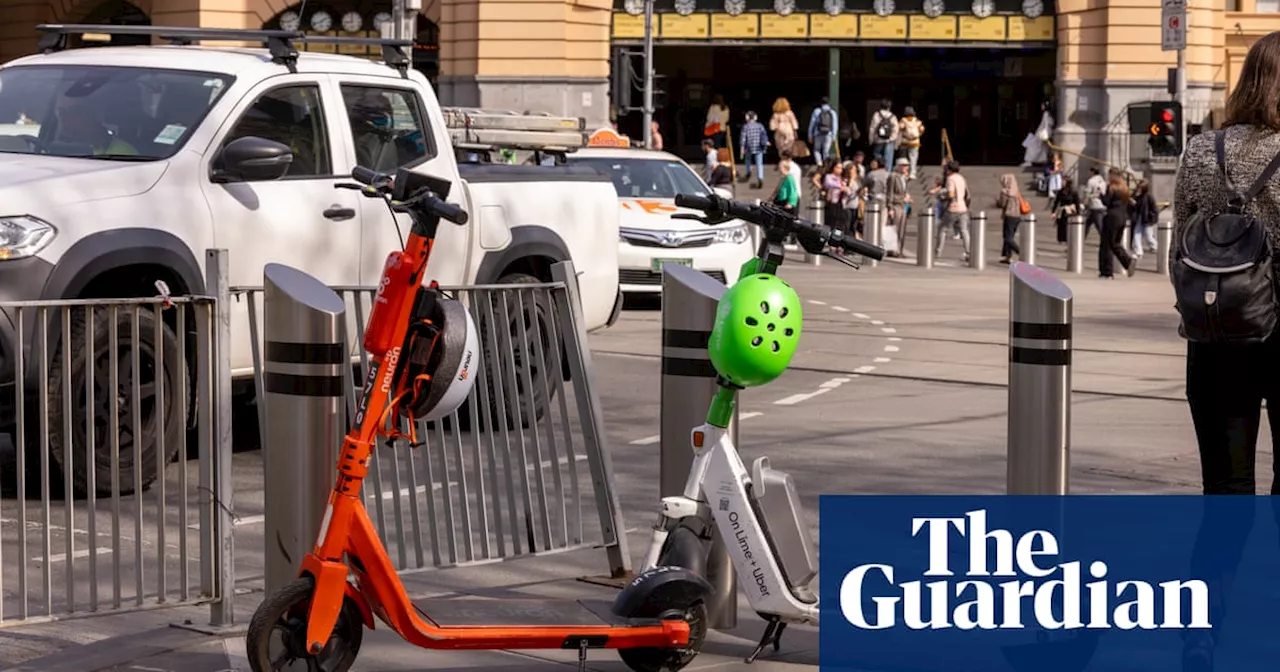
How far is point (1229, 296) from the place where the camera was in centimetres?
586

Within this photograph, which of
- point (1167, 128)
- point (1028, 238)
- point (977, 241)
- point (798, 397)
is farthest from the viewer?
point (1028, 238)

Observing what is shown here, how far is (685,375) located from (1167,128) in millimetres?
23283

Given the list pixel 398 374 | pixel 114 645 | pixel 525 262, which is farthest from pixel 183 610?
pixel 525 262

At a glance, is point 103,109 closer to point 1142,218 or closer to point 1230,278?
point 1230,278

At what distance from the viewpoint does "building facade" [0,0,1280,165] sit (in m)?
48.3

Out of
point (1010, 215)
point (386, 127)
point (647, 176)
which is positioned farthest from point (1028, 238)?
point (386, 127)

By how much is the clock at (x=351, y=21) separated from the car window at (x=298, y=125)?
137 ft

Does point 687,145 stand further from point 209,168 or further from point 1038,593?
point 1038,593

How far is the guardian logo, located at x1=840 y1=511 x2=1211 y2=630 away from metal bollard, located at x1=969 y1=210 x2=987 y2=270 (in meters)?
26.2

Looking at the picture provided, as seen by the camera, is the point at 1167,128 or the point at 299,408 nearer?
the point at 299,408

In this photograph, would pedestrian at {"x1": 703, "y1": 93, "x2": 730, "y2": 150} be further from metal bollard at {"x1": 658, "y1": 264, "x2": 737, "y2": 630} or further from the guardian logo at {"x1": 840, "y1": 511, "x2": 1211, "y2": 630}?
metal bollard at {"x1": 658, "y1": 264, "x2": 737, "y2": 630}

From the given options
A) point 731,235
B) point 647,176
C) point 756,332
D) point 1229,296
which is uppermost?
point 647,176

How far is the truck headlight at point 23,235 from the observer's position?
907cm

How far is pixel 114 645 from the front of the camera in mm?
6289
